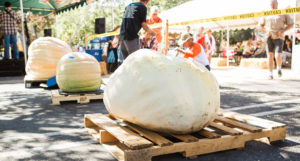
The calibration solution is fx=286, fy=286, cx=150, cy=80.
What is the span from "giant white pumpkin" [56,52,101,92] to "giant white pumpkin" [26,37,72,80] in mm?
1711

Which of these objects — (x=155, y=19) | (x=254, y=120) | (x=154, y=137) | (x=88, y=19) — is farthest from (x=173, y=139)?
(x=88, y=19)

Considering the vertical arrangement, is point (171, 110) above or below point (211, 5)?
below

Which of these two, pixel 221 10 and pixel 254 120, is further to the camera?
pixel 221 10

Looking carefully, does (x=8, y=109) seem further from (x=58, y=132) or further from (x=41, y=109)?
(x=58, y=132)

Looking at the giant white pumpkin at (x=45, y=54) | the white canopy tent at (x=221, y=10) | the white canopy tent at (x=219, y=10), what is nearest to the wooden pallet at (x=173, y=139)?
the giant white pumpkin at (x=45, y=54)

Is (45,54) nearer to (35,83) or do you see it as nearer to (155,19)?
(35,83)

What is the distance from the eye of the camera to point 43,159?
2537mm

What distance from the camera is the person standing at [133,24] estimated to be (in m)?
5.34

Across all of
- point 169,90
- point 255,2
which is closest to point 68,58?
point 169,90

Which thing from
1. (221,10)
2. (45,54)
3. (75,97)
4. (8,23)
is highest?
(221,10)

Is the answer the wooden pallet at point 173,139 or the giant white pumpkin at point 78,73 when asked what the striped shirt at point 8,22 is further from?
the wooden pallet at point 173,139

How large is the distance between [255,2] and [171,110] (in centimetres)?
1077

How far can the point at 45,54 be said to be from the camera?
22.7ft

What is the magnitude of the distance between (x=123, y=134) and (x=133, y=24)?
3.17m
